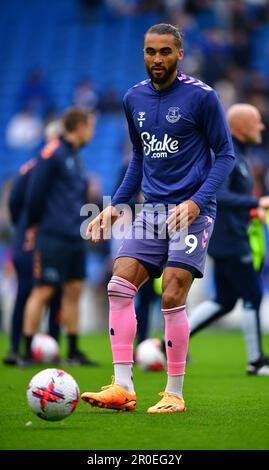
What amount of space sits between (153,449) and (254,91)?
13336mm

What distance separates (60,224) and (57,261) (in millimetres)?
355

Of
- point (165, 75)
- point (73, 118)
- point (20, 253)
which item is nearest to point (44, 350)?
point (20, 253)

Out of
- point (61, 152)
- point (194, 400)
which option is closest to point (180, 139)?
point (194, 400)

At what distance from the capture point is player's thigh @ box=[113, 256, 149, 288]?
605 cm

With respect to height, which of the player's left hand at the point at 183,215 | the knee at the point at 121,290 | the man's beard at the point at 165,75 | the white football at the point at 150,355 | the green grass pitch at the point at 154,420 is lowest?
the white football at the point at 150,355

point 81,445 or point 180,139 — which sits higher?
point 180,139

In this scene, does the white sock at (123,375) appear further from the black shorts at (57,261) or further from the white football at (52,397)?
the black shorts at (57,261)

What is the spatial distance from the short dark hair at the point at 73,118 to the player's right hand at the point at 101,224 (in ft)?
11.9

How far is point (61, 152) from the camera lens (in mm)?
9789

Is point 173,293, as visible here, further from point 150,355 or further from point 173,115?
point 150,355

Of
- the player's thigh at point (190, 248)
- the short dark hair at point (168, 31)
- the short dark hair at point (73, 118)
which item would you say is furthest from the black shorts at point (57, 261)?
the short dark hair at point (168, 31)

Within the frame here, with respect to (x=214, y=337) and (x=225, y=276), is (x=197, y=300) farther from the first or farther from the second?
(x=225, y=276)

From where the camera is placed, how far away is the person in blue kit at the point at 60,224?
32.0 feet

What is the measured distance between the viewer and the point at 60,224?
32.4ft
